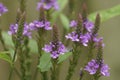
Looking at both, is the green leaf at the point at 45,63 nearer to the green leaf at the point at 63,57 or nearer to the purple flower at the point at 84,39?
the green leaf at the point at 63,57

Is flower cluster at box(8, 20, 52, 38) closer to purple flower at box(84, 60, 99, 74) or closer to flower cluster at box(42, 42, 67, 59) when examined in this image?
flower cluster at box(42, 42, 67, 59)

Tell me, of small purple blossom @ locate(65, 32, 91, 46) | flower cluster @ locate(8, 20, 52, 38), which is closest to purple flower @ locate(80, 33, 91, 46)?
small purple blossom @ locate(65, 32, 91, 46)

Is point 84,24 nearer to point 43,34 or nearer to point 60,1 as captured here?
point 43,34

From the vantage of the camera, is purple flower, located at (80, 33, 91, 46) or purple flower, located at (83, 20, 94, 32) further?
purple flower, located at (83, 20, 94, 32)

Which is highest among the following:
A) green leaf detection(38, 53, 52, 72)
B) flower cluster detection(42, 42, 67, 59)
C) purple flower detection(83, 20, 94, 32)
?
purple flower detection(83, 20, 94, 32)

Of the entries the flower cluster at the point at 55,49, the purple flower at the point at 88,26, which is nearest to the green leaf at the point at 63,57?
the flower cluster at the point at 55,49

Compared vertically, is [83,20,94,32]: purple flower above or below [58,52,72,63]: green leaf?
above

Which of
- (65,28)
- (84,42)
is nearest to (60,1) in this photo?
(65,28)

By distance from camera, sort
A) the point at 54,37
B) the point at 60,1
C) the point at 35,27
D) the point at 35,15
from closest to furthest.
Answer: the point at 54,37, the point at 35,27, the point at 60,1, the point at 35,15

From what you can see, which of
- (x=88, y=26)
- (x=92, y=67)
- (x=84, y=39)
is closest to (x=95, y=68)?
(x=92, y=67)
